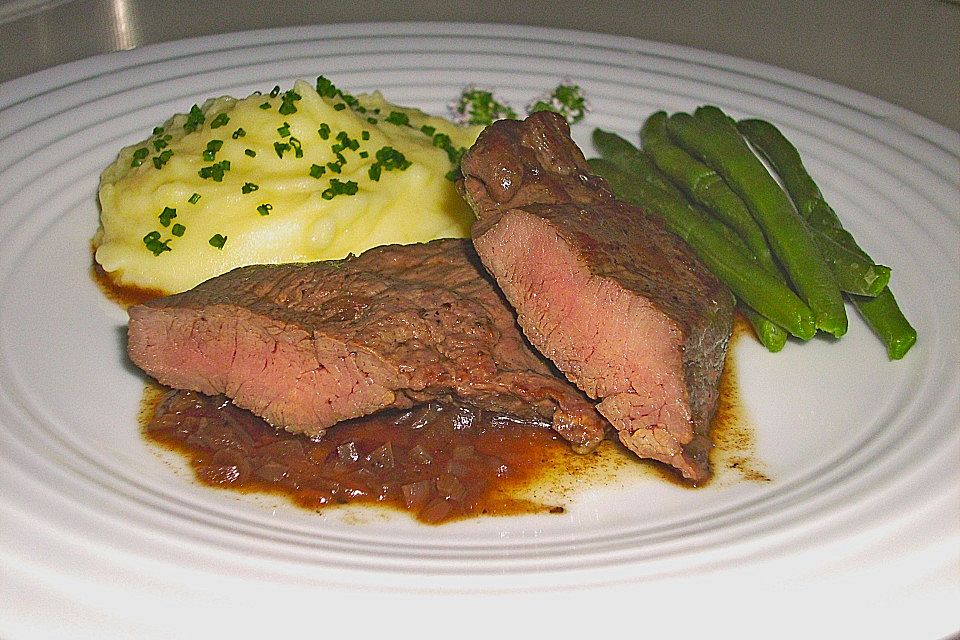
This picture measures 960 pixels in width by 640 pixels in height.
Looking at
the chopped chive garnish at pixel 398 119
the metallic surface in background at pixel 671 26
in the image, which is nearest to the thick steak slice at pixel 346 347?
the chopped chive garnish at pixel 398 119

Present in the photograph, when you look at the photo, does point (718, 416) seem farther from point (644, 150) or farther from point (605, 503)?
point (644, 150)

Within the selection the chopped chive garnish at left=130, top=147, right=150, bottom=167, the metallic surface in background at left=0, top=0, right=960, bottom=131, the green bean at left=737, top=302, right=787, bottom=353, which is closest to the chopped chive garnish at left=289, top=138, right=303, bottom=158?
the chopped chive garnish at left=130, top=147, right=150, bottom=167

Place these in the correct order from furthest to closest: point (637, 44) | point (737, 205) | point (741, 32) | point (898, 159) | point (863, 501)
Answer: point (741, 32) < point (637, 44) < point (898, 159) < point (737, 205) < point (863, 501)

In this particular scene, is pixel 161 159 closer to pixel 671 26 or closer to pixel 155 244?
pixel 155 244

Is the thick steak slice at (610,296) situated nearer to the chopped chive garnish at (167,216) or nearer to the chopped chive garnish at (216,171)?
the chopped chive garnish at (216,171)

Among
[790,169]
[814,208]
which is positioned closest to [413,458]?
[814,208]

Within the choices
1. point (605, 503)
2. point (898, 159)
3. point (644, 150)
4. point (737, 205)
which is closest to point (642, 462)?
point (605, 503)
